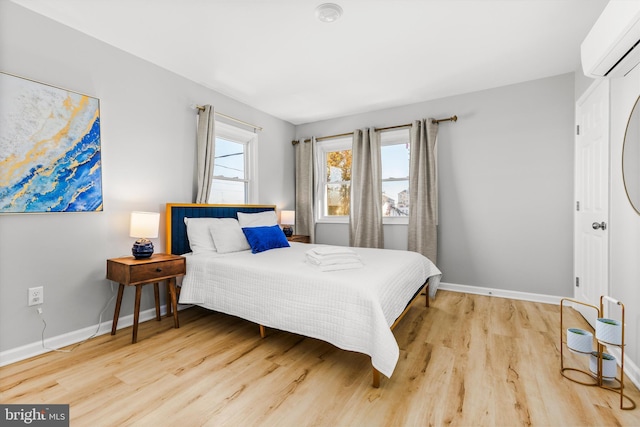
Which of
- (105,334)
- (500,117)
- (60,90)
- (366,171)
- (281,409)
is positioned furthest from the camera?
(366,171)

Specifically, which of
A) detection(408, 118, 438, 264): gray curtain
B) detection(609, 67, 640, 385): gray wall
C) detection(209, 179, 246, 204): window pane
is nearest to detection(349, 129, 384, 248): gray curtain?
detection(408, 118, 438, 264): gray curtain

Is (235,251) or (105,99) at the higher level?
(105,99)

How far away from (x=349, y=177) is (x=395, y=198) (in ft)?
2.75

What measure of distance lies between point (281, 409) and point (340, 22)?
268cm

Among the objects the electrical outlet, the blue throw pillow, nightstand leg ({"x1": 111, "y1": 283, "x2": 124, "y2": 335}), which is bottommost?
nightstand leg ({"x1": 111, "y1": 283, "x2": 124, "y2": 335})

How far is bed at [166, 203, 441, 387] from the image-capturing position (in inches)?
73.5

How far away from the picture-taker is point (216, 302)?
2627 mm

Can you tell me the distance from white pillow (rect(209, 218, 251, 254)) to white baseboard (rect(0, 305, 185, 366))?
96cm

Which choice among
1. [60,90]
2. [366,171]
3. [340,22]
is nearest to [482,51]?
[340,22]

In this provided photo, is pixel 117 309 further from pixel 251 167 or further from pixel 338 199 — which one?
pixel 338 199

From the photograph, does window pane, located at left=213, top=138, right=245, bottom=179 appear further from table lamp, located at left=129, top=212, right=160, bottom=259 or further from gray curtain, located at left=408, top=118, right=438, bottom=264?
gray curtain, located at left=408, top=118, right=438, bottom=264

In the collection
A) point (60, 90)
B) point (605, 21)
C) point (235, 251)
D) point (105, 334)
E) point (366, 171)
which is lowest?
point (105, 334)

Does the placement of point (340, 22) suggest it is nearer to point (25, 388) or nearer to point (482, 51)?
point (482, 51)

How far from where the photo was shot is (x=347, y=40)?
2.62 meters
